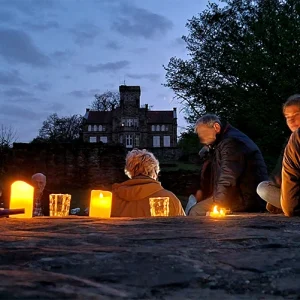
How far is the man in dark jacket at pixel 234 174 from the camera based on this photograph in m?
5.17

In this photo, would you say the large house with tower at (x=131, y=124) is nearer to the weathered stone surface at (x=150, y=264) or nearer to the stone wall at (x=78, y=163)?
the stone wall at (x=78, y=163)

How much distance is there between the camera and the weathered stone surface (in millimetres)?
1130

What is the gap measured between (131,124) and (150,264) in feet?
193

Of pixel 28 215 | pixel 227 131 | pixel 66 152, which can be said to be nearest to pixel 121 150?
pixel 66 152

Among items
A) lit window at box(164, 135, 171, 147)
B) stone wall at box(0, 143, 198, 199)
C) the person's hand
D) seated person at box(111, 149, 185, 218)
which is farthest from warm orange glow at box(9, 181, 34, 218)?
lit window at box(164, 135, 171, 147)

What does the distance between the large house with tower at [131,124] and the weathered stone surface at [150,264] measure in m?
56.2

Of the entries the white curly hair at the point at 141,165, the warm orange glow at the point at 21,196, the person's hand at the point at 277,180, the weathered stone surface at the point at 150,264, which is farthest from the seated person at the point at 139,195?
the weathered stone surface at the point at 150,264

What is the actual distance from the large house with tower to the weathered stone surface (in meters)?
56.2

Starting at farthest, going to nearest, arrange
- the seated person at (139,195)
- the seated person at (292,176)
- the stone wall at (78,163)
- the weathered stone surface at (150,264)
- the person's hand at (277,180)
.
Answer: the stone wall at (78,163) < the seated person at (139,195) < the person's hand at (277,180) < the seated person at (292,176) < the weathered stone surface at (150,264)

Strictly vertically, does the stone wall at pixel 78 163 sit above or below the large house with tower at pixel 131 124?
below

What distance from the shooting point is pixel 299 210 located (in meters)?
3.40

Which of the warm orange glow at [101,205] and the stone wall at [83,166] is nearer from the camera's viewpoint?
the warm orange glow at [101,205]

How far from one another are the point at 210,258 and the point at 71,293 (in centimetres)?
60

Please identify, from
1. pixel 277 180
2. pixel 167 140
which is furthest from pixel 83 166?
pixel 167 140
